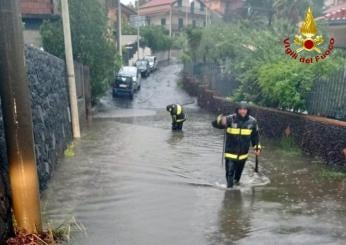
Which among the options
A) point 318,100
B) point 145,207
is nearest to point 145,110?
point 318,100

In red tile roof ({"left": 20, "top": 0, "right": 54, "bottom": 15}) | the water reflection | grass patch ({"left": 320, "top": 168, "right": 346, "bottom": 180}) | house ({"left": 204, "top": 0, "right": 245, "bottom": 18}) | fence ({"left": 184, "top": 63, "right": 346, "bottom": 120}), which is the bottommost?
grass patch ({"left": 320, "top": 168, "right": 346, "bottom": 180})

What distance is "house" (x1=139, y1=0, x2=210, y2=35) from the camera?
74.9 meters

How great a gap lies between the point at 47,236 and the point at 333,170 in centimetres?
670

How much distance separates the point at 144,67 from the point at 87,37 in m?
19.6

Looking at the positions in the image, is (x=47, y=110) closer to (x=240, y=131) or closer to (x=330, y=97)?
(x=240, y=131)

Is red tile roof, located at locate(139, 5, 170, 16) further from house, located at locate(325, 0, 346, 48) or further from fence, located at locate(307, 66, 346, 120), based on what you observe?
fence, located at locate(307, 66, 346, 120)

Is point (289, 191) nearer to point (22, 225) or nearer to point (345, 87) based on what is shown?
point (345, 87)

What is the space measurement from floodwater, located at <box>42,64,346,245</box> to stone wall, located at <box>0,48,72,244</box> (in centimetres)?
48

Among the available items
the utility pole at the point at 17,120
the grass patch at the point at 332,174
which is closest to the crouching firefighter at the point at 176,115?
the grass patch at the point at 332,174

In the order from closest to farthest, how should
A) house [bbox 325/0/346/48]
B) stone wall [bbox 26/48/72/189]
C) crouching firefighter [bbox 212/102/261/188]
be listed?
1. stone wall [bbox 26/48/72/189]
2. crouching firefighter [bbox 212/102/261/188]
3. house [bbox 325/0/346/48]

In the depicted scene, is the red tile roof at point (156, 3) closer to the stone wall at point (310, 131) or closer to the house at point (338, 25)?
the house at point (338, 25)

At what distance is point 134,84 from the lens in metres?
32.3

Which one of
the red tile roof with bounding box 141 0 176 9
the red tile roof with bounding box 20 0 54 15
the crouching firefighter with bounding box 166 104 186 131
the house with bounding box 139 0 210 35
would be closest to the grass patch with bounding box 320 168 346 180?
the crouching firefighter with bounding box 166 104 186 131

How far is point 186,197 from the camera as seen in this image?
819cm
